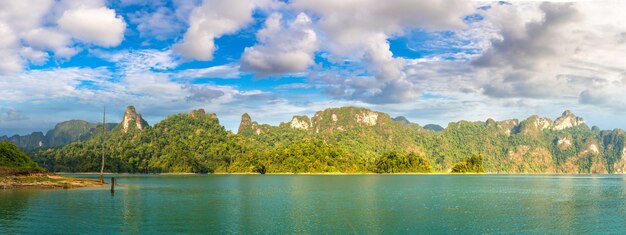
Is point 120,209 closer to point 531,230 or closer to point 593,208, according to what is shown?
point 531,230

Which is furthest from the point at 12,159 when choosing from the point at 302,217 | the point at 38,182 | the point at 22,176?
the point at 302,217

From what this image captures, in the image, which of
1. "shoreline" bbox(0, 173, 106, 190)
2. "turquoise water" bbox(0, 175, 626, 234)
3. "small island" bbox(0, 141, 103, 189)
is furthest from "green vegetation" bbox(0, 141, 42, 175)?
"turquoise water" bbox(0, 175, 626, 234)

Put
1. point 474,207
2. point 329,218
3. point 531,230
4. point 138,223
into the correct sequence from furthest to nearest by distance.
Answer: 1. point 474,207
2. point 329,218
3. point 138,223
4. point 531,230

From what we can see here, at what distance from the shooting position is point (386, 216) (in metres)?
46.0

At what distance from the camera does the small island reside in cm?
8094

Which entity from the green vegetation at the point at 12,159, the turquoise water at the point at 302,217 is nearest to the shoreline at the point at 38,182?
the green vegetation at the point at 12,159

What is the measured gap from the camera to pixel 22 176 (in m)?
83.8

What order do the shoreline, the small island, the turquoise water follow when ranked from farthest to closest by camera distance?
the small island, the shoreline, the turquoise water

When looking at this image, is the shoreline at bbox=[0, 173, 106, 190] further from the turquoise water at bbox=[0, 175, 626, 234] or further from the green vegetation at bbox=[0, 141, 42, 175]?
the turquoise water at bbox=[0, 175, 626, 234]

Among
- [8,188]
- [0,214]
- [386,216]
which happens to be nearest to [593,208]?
[386,216]

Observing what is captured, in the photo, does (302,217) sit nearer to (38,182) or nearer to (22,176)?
(38,182)

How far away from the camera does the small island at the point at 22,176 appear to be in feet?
266

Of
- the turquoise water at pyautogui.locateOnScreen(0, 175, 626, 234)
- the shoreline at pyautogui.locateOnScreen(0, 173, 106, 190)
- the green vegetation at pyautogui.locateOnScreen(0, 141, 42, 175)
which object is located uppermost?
the green vegetation at pyautogui.locateOnScreen(0, 141, 42, 175)

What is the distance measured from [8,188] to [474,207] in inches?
2946
